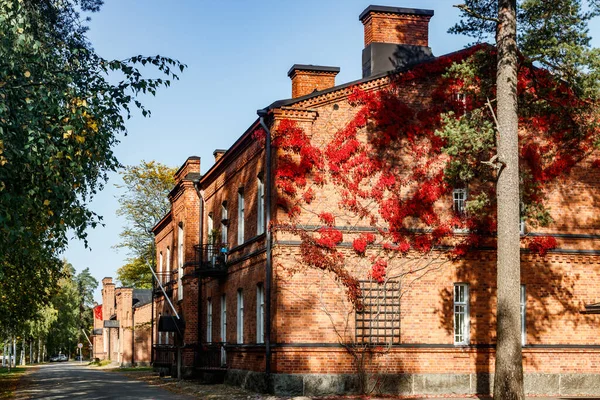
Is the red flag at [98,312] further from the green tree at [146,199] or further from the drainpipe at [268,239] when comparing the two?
the drainpipe at [268,239]

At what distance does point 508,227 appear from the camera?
18.0 meters

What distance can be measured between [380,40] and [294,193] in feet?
21.4

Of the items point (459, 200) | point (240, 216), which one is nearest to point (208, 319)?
point (240, 216)

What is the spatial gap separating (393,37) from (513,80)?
8.30m

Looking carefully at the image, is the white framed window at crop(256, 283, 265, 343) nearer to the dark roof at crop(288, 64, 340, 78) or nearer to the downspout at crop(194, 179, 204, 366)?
the dark roof at crop(288, 64, 340, 78)

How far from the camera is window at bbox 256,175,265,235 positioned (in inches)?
984

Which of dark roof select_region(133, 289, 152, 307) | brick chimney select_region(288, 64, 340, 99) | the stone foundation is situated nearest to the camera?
the stone foundation

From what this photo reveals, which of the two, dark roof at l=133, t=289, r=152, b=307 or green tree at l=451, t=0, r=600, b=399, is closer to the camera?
green tree at l=451, t=0, r=600, b=399

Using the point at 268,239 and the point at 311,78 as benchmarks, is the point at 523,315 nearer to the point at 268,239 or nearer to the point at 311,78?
the point at 268,239

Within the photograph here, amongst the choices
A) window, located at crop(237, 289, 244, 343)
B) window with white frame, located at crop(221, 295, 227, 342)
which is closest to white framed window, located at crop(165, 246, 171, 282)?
window with white frame, located at crop(221, 295, 227, 342)

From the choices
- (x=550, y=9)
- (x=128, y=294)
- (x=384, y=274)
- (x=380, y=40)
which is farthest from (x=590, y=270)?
(x=128, y=294)

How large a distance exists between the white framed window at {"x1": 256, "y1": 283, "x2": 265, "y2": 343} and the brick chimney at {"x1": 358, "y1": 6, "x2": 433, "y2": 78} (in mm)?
7523

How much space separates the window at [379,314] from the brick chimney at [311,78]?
6.95 m

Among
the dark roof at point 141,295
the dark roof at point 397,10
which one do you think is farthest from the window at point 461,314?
the dark roof at point 141,295
